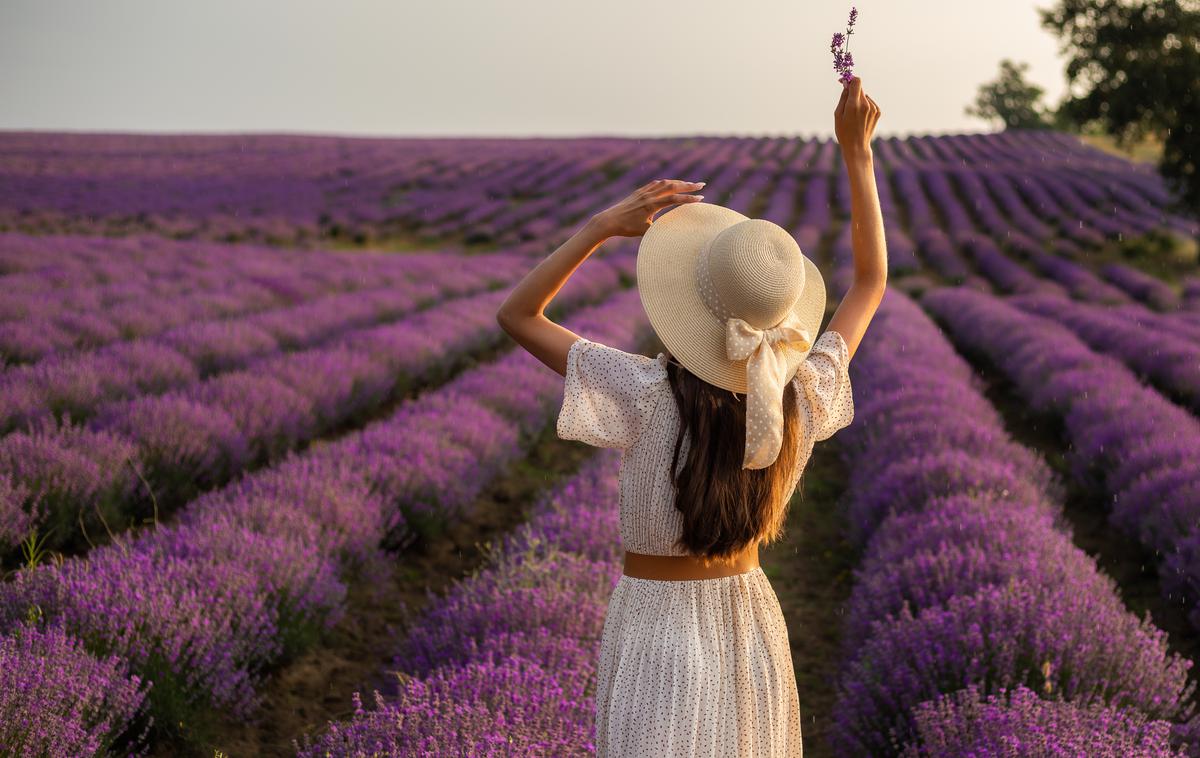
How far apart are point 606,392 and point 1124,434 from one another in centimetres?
524

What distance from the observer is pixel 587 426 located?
5.35 feet

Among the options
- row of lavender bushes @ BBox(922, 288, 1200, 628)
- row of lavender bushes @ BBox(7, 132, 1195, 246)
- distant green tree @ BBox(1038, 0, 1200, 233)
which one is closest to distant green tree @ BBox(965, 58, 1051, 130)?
row of lavender bushes @ BBox(7, 132, 1195, 246)

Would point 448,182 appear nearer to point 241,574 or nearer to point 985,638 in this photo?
point 241,574

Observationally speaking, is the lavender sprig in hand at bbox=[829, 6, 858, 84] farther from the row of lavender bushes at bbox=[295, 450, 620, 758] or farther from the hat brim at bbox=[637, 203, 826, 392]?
the row of lavender bushes at bbox=[295, 450, 620, 758]

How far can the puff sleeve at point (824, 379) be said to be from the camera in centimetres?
173

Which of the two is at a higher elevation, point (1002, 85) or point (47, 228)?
point (1002, 85)

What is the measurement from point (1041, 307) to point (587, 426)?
11.9 m

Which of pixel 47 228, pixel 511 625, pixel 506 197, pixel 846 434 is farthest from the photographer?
pixel 506 197

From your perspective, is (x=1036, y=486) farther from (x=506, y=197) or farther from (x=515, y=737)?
(x=506, y=197)

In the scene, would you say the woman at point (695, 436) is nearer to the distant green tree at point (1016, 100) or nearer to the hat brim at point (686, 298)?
the hat brim at point (686, 298)

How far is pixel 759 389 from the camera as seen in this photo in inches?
60.0

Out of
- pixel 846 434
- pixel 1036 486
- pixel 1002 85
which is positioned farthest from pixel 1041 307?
pixel 1002 85

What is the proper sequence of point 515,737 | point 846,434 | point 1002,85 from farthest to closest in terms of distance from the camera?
point 1002,85 < point 846,434 < point 515,737

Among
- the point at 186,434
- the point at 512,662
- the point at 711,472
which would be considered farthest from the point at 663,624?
the point at 186,434
